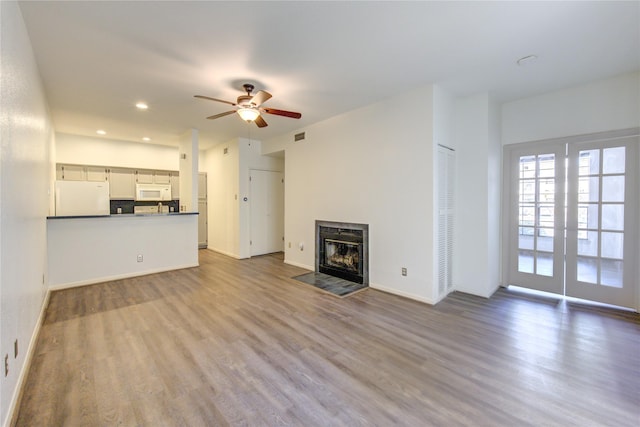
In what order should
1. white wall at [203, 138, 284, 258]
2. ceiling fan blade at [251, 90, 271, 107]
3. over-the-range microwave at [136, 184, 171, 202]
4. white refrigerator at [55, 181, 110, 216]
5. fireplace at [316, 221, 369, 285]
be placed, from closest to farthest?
1. ceiling fan blade at [251, 90, 271, 107]
2. fireplace at [316, 221, 369, 285]
3. white refrigerator at [55, 181, 110, 216]
4. white wall at [203, 138, 284, 258]
5. over-the-range microwave at [136, 184, 171, 202]

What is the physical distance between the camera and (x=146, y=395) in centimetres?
183

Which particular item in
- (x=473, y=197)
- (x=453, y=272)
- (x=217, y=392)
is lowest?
(x=217, y=392)

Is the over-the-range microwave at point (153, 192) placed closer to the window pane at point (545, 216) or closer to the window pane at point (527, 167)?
the window pane at point (527, 167)

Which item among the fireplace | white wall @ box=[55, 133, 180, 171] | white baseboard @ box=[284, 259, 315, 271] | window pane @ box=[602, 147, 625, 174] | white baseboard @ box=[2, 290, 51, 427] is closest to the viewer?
white baseboard @ box=[2, 290, 51, 427]

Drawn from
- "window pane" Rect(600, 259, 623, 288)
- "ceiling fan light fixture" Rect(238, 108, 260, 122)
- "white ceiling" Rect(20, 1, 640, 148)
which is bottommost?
"window pane" Rect(600, 259, 623, 288)

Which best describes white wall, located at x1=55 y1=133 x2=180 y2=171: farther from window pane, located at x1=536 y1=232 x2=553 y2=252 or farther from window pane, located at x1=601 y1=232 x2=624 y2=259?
window pane, located at x1=601 y1=232 x2=624 y2=259

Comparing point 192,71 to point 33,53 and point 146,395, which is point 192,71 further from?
point 146,395

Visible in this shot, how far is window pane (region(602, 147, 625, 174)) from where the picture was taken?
10.7ft

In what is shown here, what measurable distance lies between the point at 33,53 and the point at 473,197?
525cm

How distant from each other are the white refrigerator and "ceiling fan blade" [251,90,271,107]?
3718mm

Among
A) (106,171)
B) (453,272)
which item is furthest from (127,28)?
(106,171)

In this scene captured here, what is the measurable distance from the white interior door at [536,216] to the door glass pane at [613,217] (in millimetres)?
399

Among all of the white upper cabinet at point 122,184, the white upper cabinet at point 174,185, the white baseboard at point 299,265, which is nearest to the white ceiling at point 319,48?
the white upper cabinet at point 122,184

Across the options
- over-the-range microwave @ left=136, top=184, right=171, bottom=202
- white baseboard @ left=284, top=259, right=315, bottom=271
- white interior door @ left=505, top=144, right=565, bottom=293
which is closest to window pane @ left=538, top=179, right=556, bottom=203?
white interior door @ left=505, top=144, right=565, bottom=293
